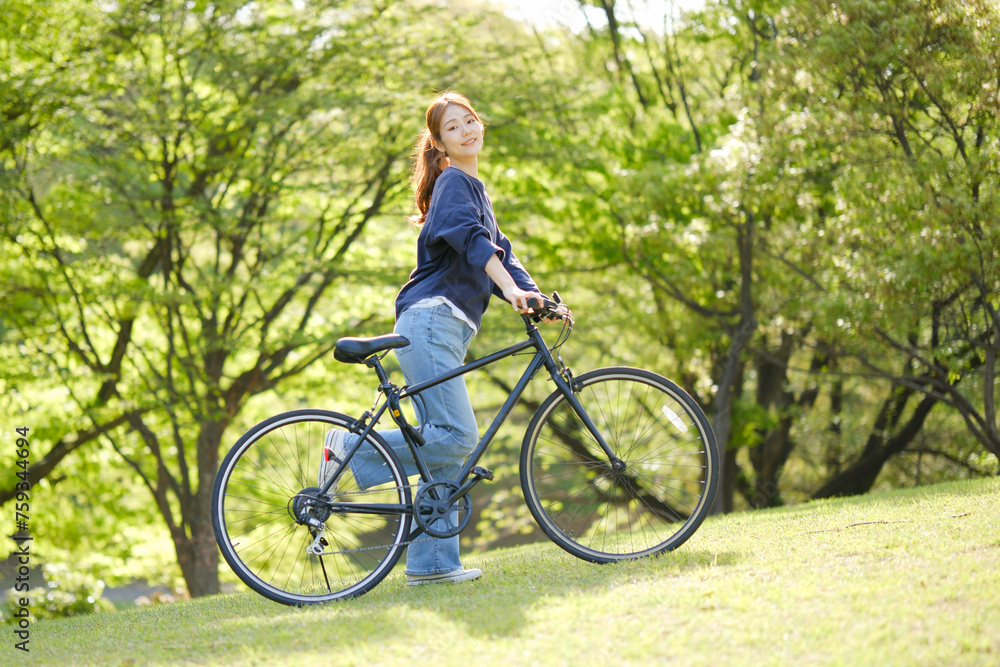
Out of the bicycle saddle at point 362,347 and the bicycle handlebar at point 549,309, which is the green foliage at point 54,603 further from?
the bicycle handlebar at point 549,309

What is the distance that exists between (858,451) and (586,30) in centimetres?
758

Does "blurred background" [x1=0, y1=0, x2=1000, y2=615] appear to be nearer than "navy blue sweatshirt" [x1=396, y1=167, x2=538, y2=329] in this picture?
No

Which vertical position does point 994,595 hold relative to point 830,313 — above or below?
below

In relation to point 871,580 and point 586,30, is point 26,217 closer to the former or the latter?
point 586,30

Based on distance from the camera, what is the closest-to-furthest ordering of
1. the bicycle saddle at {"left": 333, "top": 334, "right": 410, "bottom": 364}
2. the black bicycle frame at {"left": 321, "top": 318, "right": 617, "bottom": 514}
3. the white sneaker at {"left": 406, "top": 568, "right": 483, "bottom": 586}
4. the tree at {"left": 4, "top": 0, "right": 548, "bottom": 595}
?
the bicycle saddle at {"left": 333, "top": 334, "right": 410, "bottom": 364} → the black bicycle frame at {"left": 321, "top": 318, "right": 617, "bottom": 514} → the white sneaker at {"left": 406, "top": 568, "right": 483, "bottom": 586} → the tree at {"left": 4, "top": 0, "right": 548, "bottom": 595}

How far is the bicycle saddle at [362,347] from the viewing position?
3.22 m

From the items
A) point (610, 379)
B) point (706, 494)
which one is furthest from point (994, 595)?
point (610, 379)

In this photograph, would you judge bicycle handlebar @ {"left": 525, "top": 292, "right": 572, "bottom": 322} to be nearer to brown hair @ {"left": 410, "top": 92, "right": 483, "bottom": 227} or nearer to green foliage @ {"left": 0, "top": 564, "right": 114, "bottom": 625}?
brown hair @ {"left": 410, "top": 92, "right": 483, "bottom": 227}

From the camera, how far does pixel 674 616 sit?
254 centimetres

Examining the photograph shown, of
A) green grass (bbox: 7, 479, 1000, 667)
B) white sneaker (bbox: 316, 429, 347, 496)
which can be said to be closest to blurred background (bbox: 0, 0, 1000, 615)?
green grass (bbox: 7, 479, 1000, 667)

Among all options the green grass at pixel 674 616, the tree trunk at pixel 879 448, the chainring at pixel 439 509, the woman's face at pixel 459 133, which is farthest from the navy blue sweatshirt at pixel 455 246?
the tree trunk at pixel 879 448

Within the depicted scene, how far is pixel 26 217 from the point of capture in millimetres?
8414

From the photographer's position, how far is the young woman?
131 inches

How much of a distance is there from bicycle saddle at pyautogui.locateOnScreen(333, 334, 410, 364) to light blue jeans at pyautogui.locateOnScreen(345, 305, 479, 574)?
14cm
